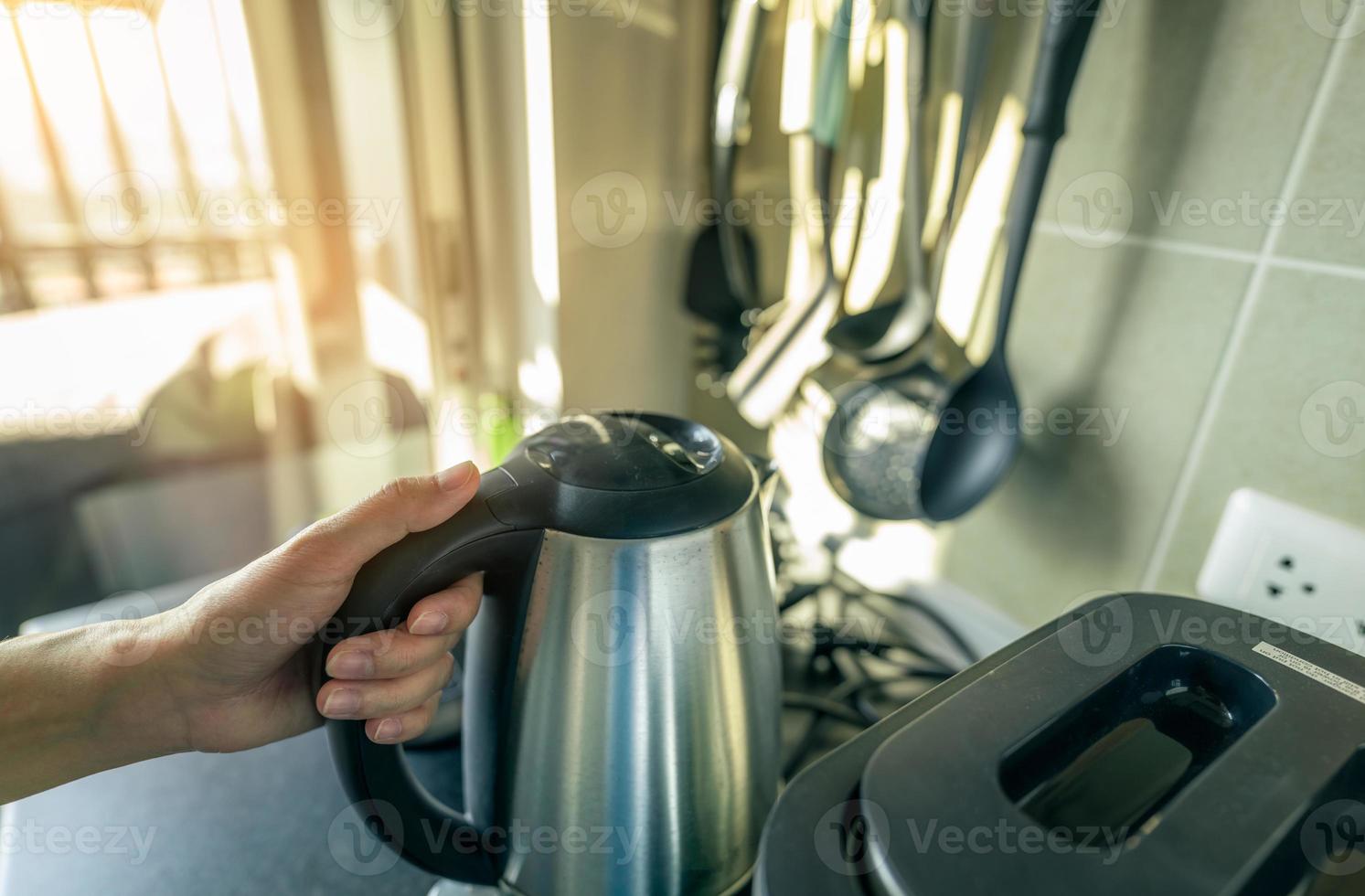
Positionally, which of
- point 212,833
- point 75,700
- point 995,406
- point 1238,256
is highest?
point 1238,256

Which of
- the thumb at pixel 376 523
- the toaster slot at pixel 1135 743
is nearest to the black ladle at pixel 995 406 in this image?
the toaster slot at pixel 1135 743

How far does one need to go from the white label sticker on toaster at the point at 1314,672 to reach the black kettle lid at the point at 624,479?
214 mm

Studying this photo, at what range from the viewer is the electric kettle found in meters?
0.32

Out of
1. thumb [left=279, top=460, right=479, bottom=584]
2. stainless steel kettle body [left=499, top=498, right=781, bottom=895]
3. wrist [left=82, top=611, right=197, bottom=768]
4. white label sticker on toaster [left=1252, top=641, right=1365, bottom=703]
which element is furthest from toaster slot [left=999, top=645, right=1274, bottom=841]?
wrist [left=82, top=611, right=197, bottom=768]

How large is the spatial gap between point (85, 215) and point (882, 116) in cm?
75

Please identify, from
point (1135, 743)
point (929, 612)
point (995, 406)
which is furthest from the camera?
point (929, 612)

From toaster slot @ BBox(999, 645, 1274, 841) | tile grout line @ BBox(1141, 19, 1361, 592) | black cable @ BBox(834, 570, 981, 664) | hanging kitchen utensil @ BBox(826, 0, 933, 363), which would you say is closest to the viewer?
toaster slot @ BBox(999, 645, 1274, 841)

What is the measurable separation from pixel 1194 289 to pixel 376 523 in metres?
0.46

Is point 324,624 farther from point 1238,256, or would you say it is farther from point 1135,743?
point 1238,256

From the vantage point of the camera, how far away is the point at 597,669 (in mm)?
326

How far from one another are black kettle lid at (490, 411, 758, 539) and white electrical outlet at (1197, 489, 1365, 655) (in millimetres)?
291

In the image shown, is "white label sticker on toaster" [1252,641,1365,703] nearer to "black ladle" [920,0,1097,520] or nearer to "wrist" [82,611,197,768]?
"black ladle" [920,0,1097,520]

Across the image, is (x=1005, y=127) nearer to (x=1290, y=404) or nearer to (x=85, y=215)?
(x=1290, y=404)

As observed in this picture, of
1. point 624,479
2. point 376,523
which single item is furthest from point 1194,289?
point 376,523
